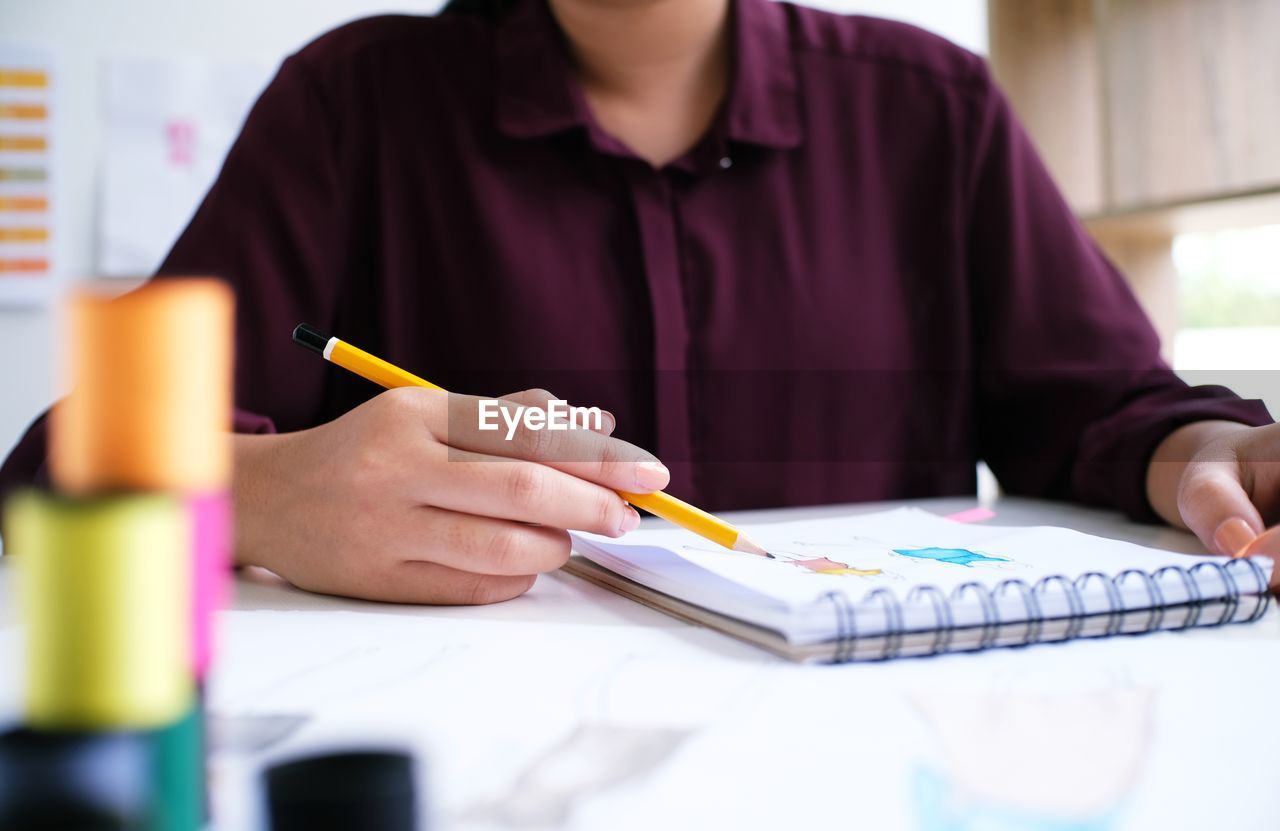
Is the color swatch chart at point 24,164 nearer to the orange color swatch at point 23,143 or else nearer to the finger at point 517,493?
the orange color swatch at point 23,143

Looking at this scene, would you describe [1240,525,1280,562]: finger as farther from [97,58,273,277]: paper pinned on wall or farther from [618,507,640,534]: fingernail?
[97,58,273,277]: paper pinned on wall

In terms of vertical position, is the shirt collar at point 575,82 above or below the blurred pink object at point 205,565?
above

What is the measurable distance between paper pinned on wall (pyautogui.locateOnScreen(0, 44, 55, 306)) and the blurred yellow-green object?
65.8 inches

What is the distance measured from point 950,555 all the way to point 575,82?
62 cm

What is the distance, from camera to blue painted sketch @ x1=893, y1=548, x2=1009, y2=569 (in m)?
0.52

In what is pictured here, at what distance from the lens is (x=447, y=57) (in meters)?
1.01

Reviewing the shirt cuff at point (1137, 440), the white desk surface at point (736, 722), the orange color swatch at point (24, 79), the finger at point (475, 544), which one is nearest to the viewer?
the white desk surface at point (736, 722)

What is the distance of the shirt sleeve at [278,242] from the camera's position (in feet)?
2.95

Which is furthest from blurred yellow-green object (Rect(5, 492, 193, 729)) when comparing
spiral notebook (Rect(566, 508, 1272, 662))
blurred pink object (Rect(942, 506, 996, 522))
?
blurred pink object (Rect(942, 506, 996, 522))

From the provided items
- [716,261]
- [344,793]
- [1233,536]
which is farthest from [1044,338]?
[344,793]

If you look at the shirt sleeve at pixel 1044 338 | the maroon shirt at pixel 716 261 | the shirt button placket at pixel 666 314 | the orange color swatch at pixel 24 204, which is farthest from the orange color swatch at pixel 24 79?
the shirt sleeve at pixel 1044 338

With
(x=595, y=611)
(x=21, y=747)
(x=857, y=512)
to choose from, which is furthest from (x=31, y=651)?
(x=857, y=512)

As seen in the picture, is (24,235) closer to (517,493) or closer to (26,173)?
(26,173)

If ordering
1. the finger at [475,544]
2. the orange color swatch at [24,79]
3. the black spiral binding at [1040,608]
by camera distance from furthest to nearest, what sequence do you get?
the orange color swatch at [24,79] → the finger at [475,544] → the black spiral binding at [1040,608]
